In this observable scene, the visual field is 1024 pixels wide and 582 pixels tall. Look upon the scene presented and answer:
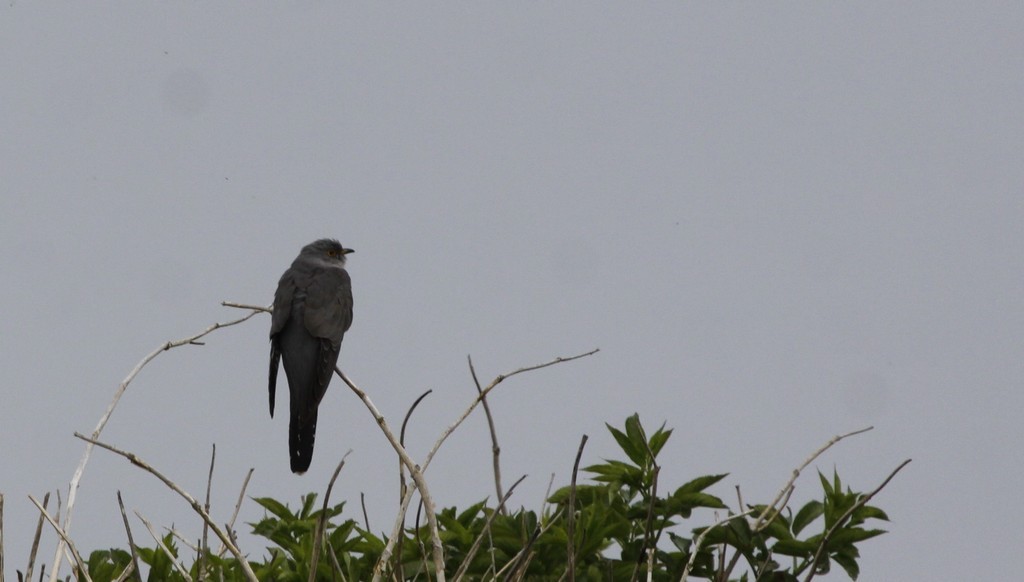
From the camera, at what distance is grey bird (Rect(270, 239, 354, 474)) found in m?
7.09

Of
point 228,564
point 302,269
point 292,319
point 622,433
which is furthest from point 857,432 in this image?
point 302,269

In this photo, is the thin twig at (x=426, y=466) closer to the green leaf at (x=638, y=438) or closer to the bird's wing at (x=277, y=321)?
the green leaf at (x=638, y=438)

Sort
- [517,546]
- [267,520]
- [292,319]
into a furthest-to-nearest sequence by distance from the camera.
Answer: [292,319] < [267,520] < [517,546]

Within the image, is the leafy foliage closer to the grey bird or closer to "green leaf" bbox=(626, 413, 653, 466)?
"green leaf" bbox=(626, 413, 653, 466)

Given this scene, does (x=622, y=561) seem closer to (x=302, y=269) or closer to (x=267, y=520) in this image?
(x=267, y=520)

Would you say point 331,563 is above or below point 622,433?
below

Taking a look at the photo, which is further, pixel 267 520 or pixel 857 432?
pixel 267 520

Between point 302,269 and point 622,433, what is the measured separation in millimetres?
4603

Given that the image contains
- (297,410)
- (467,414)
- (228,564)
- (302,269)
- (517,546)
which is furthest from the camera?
(302,269)

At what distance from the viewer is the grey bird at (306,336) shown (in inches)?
279

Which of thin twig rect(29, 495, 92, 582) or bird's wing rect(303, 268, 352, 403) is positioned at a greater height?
bird's wing rect(303, 268, 352, 403)

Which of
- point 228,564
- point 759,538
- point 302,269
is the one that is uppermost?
point 302,269


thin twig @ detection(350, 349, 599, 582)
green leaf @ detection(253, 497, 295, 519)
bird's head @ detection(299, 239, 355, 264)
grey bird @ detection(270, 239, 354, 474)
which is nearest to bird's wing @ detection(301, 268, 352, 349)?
grey bird @ detection(270, 239, 354, 474)

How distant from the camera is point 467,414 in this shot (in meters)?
3.74
